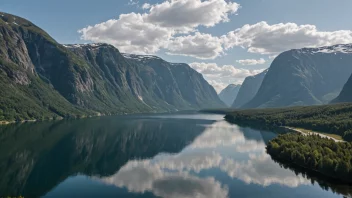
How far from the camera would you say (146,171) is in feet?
315

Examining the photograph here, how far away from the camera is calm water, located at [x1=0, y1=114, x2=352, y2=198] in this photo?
7500 centimetres

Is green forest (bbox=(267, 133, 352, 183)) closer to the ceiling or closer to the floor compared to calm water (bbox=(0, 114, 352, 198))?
closer to the ceiling

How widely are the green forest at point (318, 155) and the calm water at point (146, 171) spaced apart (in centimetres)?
384

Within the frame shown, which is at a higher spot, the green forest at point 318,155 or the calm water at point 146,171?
the green forest at point 318,155

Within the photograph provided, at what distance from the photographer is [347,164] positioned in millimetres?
78625

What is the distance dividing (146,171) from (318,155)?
2022 inches

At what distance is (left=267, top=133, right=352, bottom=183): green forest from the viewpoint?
3167 inches

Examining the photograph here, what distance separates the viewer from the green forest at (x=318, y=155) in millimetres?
80438

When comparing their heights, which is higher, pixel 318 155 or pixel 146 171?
pixel 318 155

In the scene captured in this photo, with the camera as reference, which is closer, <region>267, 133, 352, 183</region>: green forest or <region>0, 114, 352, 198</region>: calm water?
<region>0, 114, 352, 198</region>: calm water

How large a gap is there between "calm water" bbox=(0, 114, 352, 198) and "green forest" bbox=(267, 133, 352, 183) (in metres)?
3.84

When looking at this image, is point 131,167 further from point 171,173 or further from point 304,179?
point 304,179

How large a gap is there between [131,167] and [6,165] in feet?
126

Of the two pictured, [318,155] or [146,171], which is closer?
[318,155]
